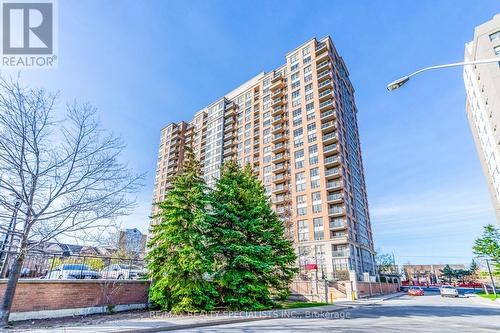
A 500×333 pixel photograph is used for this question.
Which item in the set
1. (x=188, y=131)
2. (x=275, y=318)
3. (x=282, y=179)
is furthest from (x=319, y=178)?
(x=188, y=131)

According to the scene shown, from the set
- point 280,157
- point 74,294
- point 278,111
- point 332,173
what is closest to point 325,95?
point 278,111

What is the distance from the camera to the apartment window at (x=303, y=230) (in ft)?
161

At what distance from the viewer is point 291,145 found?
57.3m

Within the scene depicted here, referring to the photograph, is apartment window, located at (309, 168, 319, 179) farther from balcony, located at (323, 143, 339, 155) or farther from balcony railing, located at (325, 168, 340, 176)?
balcony, located at (323, 143, 339, 155)

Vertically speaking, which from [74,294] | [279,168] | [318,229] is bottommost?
[74,294]

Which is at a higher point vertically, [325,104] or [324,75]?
[324,75]

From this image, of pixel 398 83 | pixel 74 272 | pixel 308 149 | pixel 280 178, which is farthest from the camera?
pixel 280 178

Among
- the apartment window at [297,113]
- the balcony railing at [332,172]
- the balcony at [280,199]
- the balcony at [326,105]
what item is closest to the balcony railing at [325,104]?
the balcony at [326,105]

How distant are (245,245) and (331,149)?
126 feet

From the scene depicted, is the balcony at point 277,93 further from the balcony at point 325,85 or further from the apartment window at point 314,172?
the apartment window at point 314,172

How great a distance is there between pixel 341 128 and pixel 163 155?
2312 inches

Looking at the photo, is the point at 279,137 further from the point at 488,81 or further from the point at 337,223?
the point at 488,81

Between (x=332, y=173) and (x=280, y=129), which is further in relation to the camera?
(x=280, y=129)

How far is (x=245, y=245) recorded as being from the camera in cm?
1767
